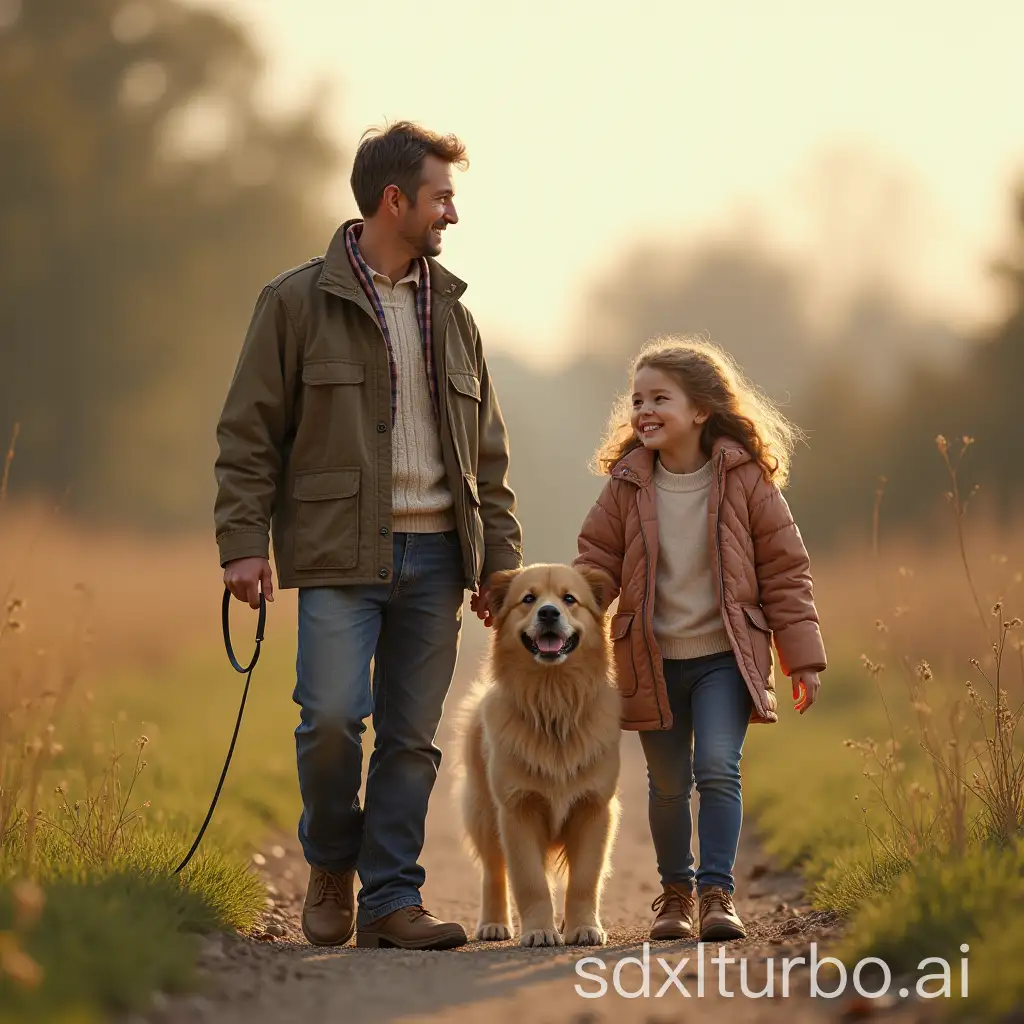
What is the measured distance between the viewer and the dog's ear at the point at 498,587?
15.3 feet

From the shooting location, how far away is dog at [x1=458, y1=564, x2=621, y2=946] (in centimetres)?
446

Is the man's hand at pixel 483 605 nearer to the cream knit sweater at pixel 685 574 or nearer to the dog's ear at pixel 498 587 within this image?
the dog's ear at pixel 498 587

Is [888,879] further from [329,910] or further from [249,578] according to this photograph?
[249,578]

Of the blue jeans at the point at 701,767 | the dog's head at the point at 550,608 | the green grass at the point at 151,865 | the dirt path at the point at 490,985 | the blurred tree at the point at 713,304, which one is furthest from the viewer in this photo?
A: the blurred tree at the point at 713,304

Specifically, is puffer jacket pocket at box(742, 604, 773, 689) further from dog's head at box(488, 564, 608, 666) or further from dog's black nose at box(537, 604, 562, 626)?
dog's black nose at box(537, 604, 562, 626)

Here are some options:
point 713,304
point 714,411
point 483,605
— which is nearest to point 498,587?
point 483,605

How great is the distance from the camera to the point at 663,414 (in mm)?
4812

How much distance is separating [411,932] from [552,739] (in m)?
0.80

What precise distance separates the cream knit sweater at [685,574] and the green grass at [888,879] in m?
0.92

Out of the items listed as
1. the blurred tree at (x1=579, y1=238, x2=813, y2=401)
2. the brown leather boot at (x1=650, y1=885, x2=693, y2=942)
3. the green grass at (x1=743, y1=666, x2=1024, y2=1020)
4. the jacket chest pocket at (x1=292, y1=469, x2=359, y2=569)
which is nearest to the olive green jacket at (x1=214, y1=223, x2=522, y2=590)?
the jacket chest pocket at (x1=292, y1=469, x2=359, y2=569)

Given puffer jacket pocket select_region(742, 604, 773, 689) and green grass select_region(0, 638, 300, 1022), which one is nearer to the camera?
green grass select_region(0, 638, 300, 1022)

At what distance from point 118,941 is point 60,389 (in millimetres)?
21801

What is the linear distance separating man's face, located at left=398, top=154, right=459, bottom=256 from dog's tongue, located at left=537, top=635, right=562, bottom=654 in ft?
4.61

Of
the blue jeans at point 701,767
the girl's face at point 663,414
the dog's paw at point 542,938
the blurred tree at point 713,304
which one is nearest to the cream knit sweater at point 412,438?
the girl's face at point 663,414
